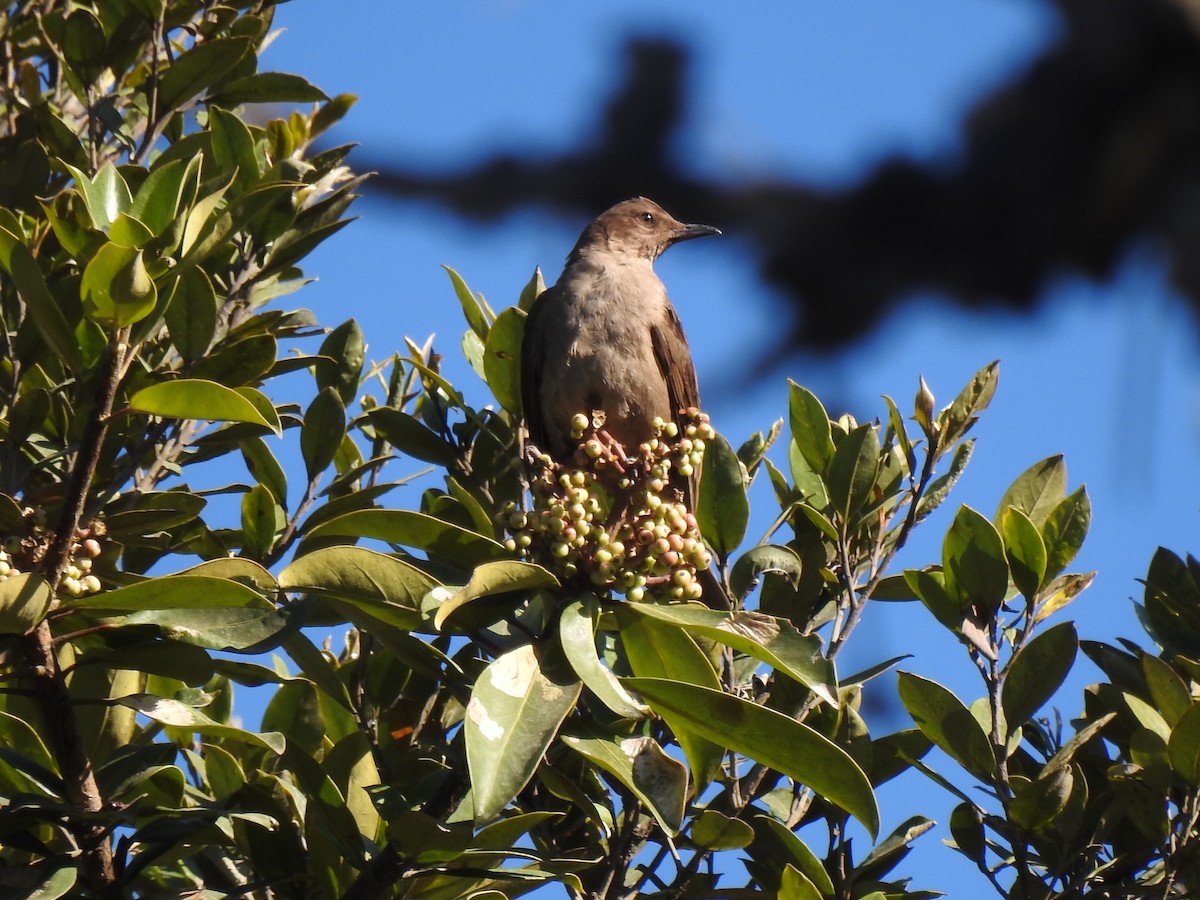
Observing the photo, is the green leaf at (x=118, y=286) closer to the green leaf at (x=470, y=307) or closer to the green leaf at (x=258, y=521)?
the green leaf at (x=258, y=521)

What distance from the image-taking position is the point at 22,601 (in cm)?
256

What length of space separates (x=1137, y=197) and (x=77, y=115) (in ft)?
12.2

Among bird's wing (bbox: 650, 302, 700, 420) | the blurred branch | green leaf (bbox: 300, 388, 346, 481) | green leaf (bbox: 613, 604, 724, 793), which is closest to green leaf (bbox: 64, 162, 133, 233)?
the blurred branch

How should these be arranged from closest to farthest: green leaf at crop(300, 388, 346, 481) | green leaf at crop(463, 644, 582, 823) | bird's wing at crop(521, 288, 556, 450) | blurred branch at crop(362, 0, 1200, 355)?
blurred branch at crop(362, 0, 1200, 355)
green leaf at crop(463, 644, 582, 823)
green leaf at crop(300, 388, 346, 481)
bird's wing at crop(521, 288, 556, 450)

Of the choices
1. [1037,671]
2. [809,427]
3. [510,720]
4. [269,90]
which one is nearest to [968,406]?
[809,427]

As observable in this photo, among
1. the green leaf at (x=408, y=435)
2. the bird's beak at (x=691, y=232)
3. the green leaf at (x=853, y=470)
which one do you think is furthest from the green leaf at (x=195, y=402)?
the bird's beak at (x=691, y=232)

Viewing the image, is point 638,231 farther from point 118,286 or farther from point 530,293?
point 118,286

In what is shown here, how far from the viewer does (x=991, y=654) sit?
129 inches

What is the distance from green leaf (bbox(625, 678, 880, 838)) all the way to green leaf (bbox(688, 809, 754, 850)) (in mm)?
330

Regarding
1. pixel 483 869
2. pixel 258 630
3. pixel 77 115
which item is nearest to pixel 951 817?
pixel 483 869

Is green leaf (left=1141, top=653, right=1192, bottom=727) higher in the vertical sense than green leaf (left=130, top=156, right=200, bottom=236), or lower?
lower

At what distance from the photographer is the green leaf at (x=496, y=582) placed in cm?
269

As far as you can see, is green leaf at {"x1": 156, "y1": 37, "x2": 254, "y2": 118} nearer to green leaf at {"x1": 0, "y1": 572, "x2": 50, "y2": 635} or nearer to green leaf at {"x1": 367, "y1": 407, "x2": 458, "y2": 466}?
green leaf at {"x1": 367, "y1": 407, "x2": 458, "y2": 466}

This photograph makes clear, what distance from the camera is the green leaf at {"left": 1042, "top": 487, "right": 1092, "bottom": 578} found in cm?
340
